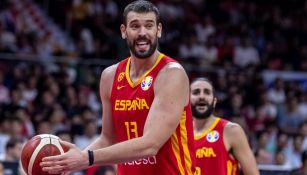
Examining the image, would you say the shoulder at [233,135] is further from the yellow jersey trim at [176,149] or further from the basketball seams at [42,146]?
the basketball seams at [42,146]

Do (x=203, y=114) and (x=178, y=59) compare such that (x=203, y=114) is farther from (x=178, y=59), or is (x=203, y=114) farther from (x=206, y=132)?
(x=178, y=59)

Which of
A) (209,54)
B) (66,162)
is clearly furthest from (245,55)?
(66,162)

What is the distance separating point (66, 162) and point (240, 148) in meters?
3.07

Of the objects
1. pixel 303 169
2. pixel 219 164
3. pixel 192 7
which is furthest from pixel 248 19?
pixel 219 164

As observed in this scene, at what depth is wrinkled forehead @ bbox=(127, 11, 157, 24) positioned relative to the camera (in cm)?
526

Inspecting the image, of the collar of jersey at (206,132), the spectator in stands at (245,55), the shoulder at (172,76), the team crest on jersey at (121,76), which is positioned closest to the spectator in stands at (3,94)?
the collar of jersey at (206,132)

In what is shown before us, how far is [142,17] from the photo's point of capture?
527 cm

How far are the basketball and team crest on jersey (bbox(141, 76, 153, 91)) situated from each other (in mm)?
771

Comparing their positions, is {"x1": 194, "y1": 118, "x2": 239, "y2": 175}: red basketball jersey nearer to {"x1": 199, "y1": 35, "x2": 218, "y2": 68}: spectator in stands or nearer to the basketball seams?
the basketball seams

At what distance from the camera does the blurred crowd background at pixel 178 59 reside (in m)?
12.6

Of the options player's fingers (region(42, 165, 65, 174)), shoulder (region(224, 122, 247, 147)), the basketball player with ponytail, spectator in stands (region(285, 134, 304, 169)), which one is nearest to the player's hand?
player's fingers (region(42, 165, 65, 174))

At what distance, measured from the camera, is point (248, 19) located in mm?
20656

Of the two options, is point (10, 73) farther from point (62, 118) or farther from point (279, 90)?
point (279, 90)

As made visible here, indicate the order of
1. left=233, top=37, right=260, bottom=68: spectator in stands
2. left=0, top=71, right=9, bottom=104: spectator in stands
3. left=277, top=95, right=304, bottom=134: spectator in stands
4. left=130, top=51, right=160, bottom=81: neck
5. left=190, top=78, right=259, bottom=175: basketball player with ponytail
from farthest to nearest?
left=233, top=37, right=260, bottom=68: spectator in stands, left=277, top=95, right=304, bottom=134: spectator in stands, left=0, top=71, right=9, bottom=104: spectator in stands, left=190, top=78, right=259, bottom=175: basketball player with ponytail, left=130, top=51, right=160, bottom=81: neck
